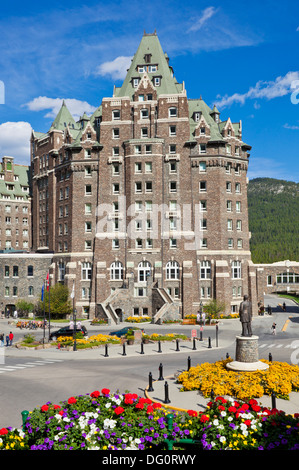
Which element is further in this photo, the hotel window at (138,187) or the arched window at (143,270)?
the hotel window at (138,187)

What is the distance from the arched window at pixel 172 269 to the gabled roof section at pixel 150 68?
28925 mm

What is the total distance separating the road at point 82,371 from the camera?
2083 centimetres

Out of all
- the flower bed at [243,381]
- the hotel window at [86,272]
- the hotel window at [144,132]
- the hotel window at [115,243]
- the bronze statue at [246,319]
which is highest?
the hotel window at [144,132]

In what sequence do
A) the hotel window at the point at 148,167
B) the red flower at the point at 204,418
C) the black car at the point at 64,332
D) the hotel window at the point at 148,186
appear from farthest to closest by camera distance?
the hotel window at the point at 148,167 → the hotel window at the point at 148,186 → the black car at the point at 64,332 → the red flower at the point at 204,418

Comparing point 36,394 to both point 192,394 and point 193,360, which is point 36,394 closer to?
point 192,394

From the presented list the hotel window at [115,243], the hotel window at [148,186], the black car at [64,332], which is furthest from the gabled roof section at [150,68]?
the black car at [64,332]

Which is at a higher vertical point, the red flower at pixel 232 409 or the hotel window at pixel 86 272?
the hotel window at pixel 86 272

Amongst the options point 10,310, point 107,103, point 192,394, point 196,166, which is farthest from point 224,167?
point 192,394

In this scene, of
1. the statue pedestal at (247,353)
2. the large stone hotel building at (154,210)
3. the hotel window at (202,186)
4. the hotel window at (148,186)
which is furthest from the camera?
the hotel window at (202,186)

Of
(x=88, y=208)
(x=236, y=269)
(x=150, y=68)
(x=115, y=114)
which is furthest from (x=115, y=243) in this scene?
(x=150, y=68)

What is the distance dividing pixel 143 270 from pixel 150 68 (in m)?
35.8

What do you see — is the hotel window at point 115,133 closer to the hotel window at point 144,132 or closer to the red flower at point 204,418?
the hotel window at point 144,132

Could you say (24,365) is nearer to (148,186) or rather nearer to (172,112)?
(148,186)

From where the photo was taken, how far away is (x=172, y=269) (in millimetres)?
62875
